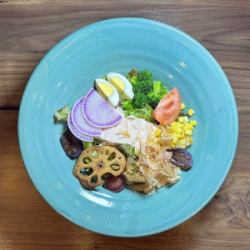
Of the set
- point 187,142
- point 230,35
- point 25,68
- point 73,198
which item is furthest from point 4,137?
point 230,35

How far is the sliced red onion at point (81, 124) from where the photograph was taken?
147 centimetres

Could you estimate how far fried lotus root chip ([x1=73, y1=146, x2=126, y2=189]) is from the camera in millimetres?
1439

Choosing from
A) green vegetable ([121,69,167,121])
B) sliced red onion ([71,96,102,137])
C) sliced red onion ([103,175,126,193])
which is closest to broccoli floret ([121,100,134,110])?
green vegetable ([121,69,167,121])

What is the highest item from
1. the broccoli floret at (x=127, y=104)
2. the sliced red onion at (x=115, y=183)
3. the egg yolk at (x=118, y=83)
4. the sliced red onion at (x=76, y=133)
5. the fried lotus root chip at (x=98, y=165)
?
→ the egg yolk at (x=118, y=83)

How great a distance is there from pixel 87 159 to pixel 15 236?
1.34 feet

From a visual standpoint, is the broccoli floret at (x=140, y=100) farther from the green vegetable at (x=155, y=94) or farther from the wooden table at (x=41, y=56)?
the wooden table at (x=41, y=56)

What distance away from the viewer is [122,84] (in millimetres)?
1494

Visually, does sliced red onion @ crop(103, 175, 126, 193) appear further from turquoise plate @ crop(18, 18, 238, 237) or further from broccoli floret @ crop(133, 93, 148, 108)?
broccoli floret @ crop(133, 93, 148, 108)

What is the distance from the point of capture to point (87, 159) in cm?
145

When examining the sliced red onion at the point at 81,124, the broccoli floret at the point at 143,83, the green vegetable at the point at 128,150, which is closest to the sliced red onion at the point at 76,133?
the sliced red onion at the point at 81,124

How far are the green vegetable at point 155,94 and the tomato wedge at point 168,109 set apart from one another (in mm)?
19

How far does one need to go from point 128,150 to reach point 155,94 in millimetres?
204

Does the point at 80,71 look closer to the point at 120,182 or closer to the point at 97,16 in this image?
the point at 97,16

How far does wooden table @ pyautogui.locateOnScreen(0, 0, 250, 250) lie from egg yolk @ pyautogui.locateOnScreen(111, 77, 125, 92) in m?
0.24
